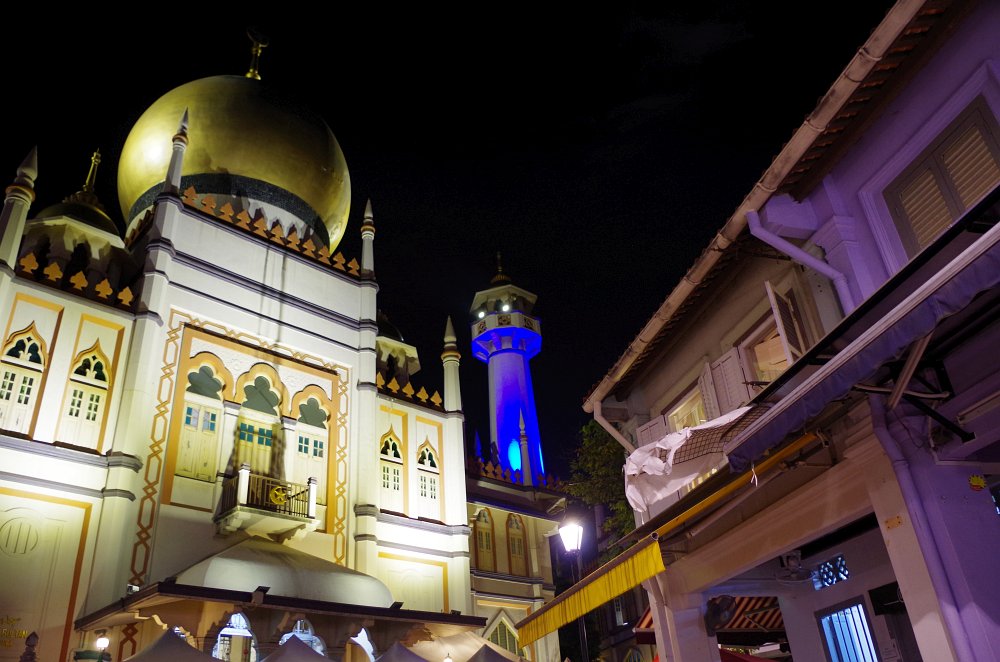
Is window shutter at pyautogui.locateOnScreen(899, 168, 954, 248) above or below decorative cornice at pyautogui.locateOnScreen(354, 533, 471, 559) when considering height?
below

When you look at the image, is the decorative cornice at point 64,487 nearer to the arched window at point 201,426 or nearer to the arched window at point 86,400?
the arched window at point 86,400

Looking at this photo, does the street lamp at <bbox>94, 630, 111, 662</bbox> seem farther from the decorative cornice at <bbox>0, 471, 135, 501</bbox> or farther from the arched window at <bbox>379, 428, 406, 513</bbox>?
the arched window at <bbox>379, 428, 406, 513</bbox>

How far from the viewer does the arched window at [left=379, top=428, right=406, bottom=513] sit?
68.7ft

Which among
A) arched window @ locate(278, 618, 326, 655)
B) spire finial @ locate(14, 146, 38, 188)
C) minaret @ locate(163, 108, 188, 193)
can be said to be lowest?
arched window @ locate(278, 618, 326, 655)

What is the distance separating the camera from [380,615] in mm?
16172

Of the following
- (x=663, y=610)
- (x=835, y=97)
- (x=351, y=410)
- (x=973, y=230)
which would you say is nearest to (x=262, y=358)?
(x=351, y=410)

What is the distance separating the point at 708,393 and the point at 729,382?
0.58 m

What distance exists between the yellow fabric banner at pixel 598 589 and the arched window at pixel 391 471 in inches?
343

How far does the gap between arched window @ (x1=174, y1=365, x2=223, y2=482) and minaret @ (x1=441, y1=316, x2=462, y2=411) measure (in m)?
7.30

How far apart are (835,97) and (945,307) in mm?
3395

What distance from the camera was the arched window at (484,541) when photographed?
79.1ft

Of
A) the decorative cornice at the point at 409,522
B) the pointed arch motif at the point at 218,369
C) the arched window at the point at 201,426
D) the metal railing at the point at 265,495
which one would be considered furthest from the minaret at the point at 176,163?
the decorative cornice at the point at 409,522

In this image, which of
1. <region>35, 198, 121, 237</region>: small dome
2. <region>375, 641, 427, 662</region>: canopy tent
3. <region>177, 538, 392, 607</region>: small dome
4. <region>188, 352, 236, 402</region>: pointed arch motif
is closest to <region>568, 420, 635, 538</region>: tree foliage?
<region>177, 538, 392, 607</region>: small dome

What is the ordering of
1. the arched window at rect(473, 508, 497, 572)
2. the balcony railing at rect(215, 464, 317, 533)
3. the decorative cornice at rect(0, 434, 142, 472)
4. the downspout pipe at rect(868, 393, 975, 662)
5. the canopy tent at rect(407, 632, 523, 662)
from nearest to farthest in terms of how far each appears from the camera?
1. the downspout pipe at rect(868, 393, 975, 662)
2. the decorative cornice at rect(0, 434, 142, 472)
3. the balcony railing at rect(215, 464, 317, 533)
4. the canopy tent at rect(407, 632, 523, 662)
5. the arched window at rect(473, 508, 497, 572)
